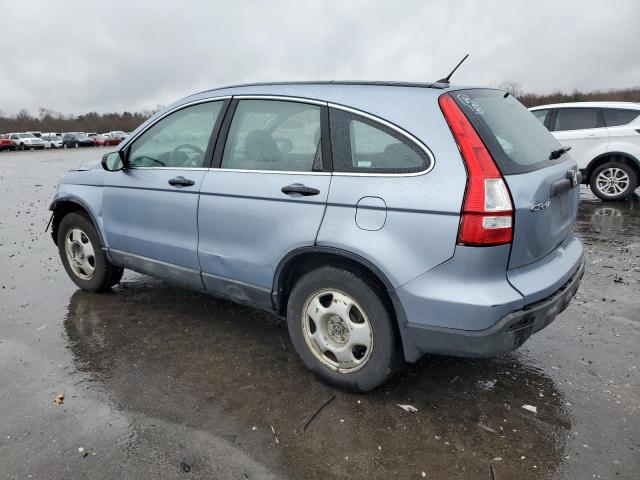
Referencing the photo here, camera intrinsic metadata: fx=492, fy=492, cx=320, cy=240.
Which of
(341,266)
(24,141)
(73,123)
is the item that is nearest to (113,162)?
(341,266)

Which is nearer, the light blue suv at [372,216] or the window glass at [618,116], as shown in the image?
the light blue suv at [372,216]

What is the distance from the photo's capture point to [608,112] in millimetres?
9078

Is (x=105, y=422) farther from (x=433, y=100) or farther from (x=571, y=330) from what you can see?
(x=571, y=330)

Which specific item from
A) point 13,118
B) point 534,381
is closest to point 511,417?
point 534,381

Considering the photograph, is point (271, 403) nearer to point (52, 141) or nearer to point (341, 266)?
point (341, 266)

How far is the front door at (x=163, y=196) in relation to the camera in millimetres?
3615

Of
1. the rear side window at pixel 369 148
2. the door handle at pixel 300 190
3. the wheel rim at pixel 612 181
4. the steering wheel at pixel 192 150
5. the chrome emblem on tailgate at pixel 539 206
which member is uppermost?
the rear side window at pixel 369 148

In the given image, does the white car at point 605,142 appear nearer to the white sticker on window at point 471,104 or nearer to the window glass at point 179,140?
the white sticker on window at point 471,104

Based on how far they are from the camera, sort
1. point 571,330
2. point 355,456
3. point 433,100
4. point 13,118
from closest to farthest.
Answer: point 355,456
point 433,100
point 571,330
point 13,118

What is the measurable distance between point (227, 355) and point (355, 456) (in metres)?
1.38

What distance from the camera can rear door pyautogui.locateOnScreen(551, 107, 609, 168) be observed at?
909 centimetres

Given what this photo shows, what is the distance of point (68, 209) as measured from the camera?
15.6 ft

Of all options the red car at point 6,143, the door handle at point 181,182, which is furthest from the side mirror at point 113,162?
the red car at point 6,143

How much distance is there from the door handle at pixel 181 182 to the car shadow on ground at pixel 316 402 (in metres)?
1.18
